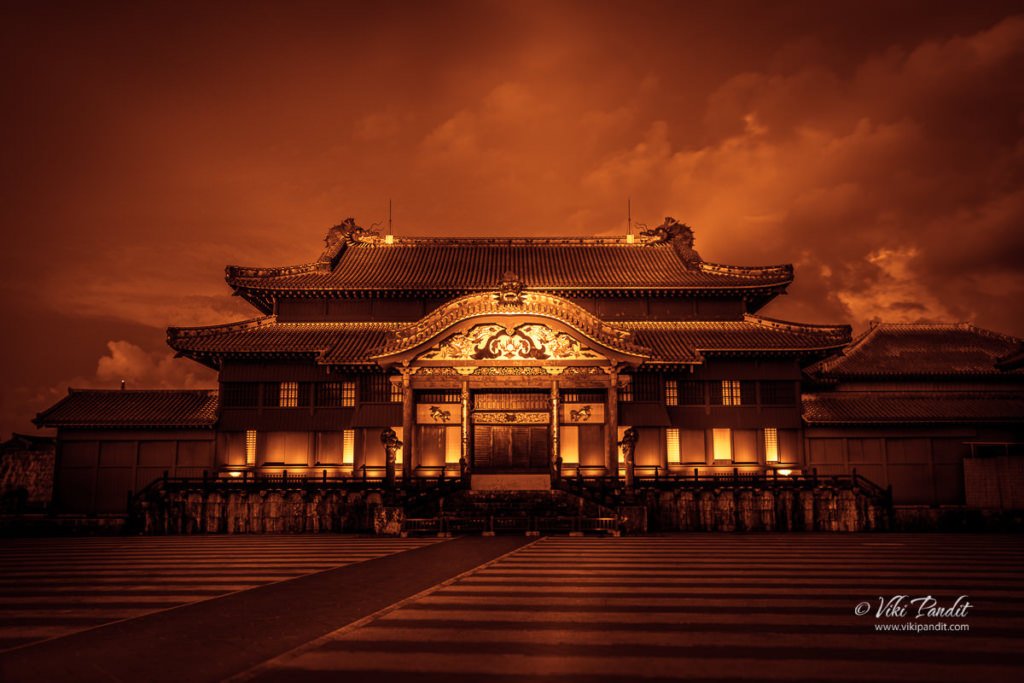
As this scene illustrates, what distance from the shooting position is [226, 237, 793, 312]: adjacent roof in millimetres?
40156

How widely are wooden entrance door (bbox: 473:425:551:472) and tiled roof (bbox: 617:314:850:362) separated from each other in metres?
6.83

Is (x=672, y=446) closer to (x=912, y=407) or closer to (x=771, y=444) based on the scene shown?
(x=771, y=444)

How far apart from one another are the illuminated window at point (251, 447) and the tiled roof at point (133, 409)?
1.88 meters

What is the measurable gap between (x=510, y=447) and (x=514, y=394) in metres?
2.54

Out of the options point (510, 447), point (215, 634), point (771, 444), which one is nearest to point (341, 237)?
point (510, 447)

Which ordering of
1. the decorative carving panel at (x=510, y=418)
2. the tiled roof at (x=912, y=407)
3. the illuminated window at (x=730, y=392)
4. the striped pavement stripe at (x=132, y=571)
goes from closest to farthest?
the striped pavement stripe at (x=132, y=571)
the decorative carving panel at (x=510, y=418)
the tiled roof at (x=912, y=407)
the illuminated window at (x=730, y=392)

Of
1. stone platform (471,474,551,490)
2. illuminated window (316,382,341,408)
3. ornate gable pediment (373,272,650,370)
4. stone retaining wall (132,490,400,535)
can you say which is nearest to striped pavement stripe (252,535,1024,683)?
stone platform (471,474,551,490)

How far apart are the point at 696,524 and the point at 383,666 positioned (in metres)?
25.5

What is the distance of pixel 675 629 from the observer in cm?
902

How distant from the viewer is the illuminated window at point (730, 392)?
124 ft

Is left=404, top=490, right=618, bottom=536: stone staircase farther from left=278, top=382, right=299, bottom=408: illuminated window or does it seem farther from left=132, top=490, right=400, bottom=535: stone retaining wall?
left=278, top=382, right=299, bottom=408: illuminated window

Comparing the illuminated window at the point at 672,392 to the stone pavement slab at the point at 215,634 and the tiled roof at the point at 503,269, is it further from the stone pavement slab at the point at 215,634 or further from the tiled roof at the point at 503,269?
the stone pavement slab at the point at 215,634

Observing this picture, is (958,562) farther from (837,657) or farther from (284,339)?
(284,339)

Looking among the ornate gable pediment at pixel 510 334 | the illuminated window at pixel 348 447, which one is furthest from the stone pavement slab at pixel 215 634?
the illuminated window at pixel 348 447
